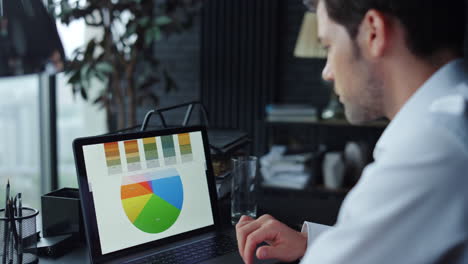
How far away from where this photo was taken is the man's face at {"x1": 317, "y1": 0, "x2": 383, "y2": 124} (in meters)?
0.87

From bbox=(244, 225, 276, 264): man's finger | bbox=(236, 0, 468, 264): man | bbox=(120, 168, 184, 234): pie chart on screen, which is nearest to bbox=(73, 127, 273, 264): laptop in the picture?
bbox=(120, 168, 184, 234): pie chart on screen

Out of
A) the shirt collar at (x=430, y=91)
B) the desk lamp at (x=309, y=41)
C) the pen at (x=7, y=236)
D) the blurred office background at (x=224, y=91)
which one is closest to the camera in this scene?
the shirt collar at (x=430, y=91)

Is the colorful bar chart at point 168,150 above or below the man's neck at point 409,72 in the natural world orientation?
below

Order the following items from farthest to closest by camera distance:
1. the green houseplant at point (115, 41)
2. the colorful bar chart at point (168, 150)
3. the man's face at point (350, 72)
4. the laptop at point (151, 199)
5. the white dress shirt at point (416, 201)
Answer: the green houseplant at point (115, 41)
the colorful bar chart at point (168, 150)
the laptop at point (151, 199)
the man's face at point (350, 72)
the white dress shirt at point (416, 201)

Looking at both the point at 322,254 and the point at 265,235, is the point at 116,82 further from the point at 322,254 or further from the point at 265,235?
the point at 322,254

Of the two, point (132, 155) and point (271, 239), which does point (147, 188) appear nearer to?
point (132, 155)

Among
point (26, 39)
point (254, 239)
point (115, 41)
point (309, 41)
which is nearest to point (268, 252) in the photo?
point (254, 239)

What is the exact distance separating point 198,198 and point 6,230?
0.47 metres

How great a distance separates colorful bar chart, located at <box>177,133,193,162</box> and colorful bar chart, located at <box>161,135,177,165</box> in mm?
26

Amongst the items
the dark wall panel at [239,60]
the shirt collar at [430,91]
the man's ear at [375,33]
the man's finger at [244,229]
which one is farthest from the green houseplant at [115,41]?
the shirt collar at [430,91]

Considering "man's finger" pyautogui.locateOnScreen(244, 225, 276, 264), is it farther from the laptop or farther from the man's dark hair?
the man's dark hair

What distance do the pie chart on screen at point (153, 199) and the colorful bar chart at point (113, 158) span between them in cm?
3

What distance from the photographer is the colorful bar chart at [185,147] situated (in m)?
1.28

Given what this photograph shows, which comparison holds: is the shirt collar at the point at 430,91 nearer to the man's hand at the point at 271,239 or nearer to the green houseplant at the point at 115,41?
the man's hand at the point at 271,239
